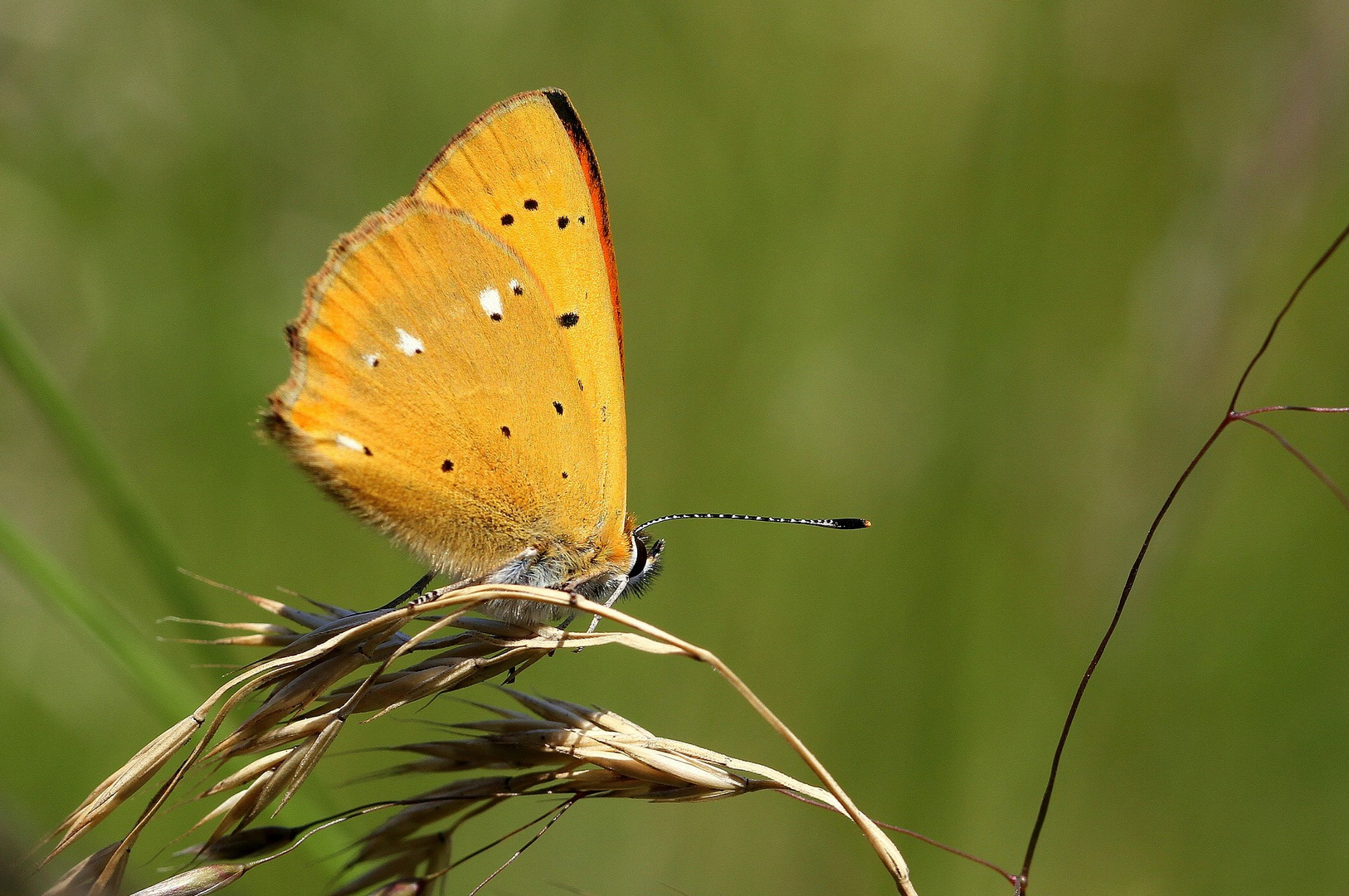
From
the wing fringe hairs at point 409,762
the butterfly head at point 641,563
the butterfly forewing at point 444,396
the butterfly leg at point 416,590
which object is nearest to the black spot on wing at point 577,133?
the butterfly forewing at point 444,396

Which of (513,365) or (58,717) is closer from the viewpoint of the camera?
(513,365)

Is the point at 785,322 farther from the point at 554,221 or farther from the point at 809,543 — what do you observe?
the point at 554,221

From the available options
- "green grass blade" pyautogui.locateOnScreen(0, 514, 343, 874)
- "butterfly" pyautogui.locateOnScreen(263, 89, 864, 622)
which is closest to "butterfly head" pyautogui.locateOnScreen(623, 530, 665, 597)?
"butterfly" pyautogui.locateOnScreen(263, 89, 864, 622)

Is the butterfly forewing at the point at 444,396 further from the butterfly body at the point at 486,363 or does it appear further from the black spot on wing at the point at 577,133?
the black spot on wing at the point at 577,133

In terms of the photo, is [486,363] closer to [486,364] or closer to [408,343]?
[486,364]

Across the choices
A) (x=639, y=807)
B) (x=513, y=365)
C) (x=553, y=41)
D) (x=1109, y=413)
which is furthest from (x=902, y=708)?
(x=553, y=41)

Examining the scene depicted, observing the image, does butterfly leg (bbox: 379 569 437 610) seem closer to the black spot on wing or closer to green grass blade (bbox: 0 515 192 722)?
green grass blade (bbox: 0 515 192 722)

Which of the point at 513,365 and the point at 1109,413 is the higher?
the point at 513,365

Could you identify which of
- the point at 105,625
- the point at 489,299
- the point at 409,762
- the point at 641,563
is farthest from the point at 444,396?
the point at 409,762
